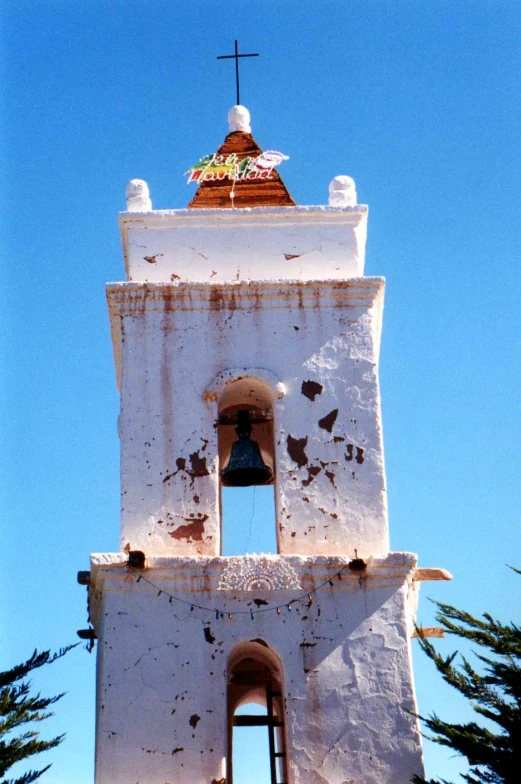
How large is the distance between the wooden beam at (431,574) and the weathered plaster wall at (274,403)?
1.37 ft

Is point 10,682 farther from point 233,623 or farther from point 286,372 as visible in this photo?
point 286,372

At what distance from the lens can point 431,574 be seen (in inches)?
565

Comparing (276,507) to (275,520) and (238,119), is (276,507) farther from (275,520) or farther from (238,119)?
(238,119)

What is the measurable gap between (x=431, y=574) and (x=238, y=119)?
578cm

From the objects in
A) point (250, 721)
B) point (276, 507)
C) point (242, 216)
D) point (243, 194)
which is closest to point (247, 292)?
point (242, 216)

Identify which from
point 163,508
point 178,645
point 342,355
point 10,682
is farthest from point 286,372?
point 10,682

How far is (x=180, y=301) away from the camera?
49.8 feet

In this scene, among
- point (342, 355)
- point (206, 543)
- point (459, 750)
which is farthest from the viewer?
point (342, 355)

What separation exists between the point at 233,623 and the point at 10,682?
78.6 inches

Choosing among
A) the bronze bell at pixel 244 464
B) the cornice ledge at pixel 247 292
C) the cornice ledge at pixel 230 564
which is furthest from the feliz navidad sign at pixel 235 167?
the cornice ledge at pixel 230 564

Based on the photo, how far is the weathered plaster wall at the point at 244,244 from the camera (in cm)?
1557

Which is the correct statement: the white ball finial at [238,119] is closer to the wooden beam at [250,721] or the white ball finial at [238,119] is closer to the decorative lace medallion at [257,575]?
the decorative lace medallion at [257,575]

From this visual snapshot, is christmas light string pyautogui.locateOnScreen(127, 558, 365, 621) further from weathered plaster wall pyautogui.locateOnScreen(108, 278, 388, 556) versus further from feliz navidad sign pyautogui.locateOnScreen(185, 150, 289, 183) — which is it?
feliz navidad sign pyautogui.locateOnScreen(185, 150, 289, 183)

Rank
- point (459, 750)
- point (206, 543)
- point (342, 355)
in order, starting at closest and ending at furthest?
point (459, 750), point (206, 543), point (342, 355)
